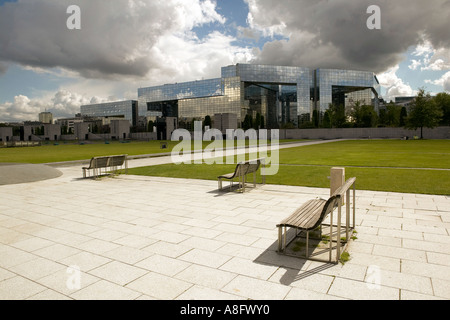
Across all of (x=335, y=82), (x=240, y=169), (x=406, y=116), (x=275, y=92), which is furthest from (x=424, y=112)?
(x=240, y=169)

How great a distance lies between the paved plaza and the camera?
377 cm

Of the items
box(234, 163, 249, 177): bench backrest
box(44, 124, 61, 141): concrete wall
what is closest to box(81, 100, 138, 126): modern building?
box(44, 124, 61, 141): concrete wall

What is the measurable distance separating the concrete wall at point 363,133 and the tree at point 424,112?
6581 mm

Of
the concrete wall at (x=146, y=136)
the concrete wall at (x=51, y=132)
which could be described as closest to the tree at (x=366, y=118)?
the concrete wall at (x=146, y=136)

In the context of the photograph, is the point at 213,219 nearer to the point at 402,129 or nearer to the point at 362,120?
the point at 402,129

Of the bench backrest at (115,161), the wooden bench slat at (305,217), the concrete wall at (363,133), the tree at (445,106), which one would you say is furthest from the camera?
the tree at (445,106)

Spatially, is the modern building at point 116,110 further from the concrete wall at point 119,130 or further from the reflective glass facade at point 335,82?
the reflective glass facade at point 335,82

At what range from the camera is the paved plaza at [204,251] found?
3771 mm

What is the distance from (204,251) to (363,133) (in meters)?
75.7

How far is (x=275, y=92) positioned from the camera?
10856 centimetres
